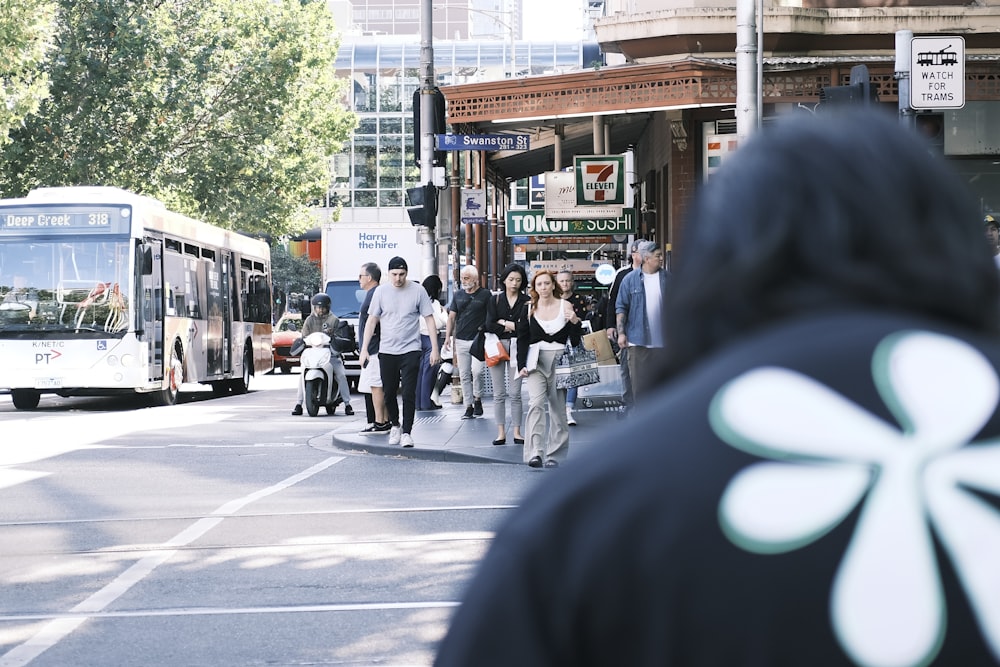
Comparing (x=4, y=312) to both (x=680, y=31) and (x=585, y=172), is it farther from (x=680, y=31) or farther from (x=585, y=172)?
(x=680, y=31)

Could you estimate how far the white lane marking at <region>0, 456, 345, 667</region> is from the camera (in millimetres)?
6372

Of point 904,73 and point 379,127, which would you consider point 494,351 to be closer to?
point 904,73

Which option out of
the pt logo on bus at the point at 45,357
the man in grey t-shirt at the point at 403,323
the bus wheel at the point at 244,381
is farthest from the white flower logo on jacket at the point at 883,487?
the bus wheel at the point at 244,381

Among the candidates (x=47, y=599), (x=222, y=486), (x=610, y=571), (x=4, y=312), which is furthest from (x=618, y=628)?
(x=4, y=312)

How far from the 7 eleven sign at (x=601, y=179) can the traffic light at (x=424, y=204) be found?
2968 millimetres

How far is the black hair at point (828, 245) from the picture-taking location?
4.44ft

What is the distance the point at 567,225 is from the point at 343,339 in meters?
10.2

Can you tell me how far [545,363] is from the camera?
12648 millimetres

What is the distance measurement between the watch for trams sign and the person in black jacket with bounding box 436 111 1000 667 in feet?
35.9

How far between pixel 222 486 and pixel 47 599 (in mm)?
4829

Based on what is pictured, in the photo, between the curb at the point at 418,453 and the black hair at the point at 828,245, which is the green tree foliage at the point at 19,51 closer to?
the curb at the point at 418,453

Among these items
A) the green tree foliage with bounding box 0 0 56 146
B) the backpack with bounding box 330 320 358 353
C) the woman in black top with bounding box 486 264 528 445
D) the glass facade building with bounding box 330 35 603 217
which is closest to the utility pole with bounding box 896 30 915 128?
the woman in black top with bounding box 486 264 528 445

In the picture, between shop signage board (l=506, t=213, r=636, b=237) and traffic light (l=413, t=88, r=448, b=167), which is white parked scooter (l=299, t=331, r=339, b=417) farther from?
shop signage board (l=506, t=213, r=636, b=237)

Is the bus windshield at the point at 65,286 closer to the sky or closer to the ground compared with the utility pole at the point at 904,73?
closer to the ground
